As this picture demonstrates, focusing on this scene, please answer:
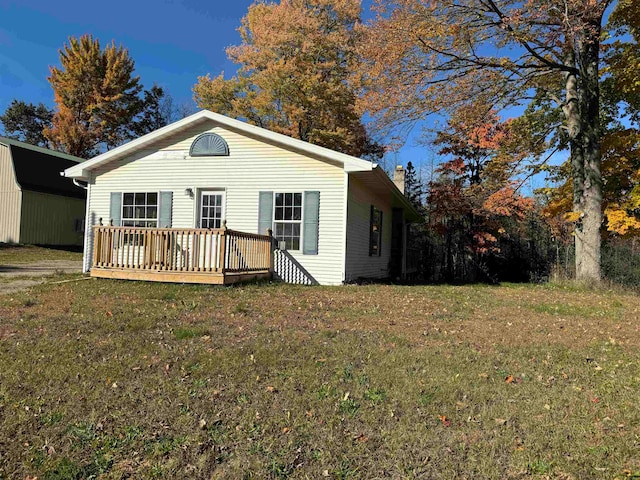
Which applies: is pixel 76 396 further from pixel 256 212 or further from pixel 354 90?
pixel 354 90

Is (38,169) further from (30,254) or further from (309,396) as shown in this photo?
(309,396)

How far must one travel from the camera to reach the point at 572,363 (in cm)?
434

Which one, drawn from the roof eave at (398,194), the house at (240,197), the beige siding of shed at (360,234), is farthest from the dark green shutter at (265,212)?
the roof eave at (398,194)

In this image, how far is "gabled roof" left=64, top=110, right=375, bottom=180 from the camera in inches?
401

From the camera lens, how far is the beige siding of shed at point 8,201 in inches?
787

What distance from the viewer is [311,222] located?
10.7 meters

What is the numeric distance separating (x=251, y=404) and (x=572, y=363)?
3.03 meters

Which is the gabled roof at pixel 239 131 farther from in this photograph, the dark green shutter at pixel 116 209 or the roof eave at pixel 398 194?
the dark green shutter at pixel 116 209

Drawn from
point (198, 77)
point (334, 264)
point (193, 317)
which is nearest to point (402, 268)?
point (334, 264)

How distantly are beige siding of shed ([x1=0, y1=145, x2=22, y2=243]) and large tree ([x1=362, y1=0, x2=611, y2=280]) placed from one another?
637 inches

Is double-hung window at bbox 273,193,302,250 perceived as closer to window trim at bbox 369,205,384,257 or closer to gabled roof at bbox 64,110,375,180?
gabled roof at bbox 64,110,375,180

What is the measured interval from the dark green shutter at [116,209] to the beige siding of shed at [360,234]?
19.7 feet

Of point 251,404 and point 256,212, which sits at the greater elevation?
point 256,212

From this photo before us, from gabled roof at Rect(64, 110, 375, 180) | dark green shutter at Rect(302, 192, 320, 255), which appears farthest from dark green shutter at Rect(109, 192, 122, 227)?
dark green shutter at Rect(302, 192, 320, 255)
